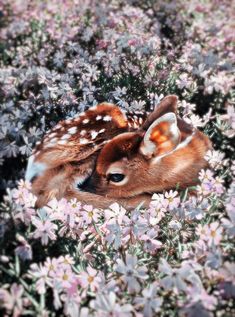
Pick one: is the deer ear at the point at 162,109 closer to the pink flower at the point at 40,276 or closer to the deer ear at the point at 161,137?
the deer ear at the point at 161,137

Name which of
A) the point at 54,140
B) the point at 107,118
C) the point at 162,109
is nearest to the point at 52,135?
the point at 54,140

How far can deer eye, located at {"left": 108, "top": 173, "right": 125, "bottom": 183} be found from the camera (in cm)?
381

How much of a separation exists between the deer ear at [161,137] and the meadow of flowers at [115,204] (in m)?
0.32

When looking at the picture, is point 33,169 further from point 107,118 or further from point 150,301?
point 150,301

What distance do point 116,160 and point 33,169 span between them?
688mm

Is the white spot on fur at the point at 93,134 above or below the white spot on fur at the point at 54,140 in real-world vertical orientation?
above

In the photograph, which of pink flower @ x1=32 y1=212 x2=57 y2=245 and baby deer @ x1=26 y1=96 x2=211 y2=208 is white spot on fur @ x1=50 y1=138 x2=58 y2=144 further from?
pink flower @ x1=32 y1=212 x2=57 y2=245

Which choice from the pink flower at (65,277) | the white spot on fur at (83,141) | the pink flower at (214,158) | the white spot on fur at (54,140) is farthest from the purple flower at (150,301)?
the white spot on fur at (54,140)

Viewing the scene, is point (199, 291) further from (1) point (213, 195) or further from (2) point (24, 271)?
(1) point (213, 195)

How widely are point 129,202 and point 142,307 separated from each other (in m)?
1.39

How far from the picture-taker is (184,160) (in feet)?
13.0

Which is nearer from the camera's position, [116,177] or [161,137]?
[161,137]

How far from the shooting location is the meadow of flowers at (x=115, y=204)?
246cm

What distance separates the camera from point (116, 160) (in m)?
3.76
